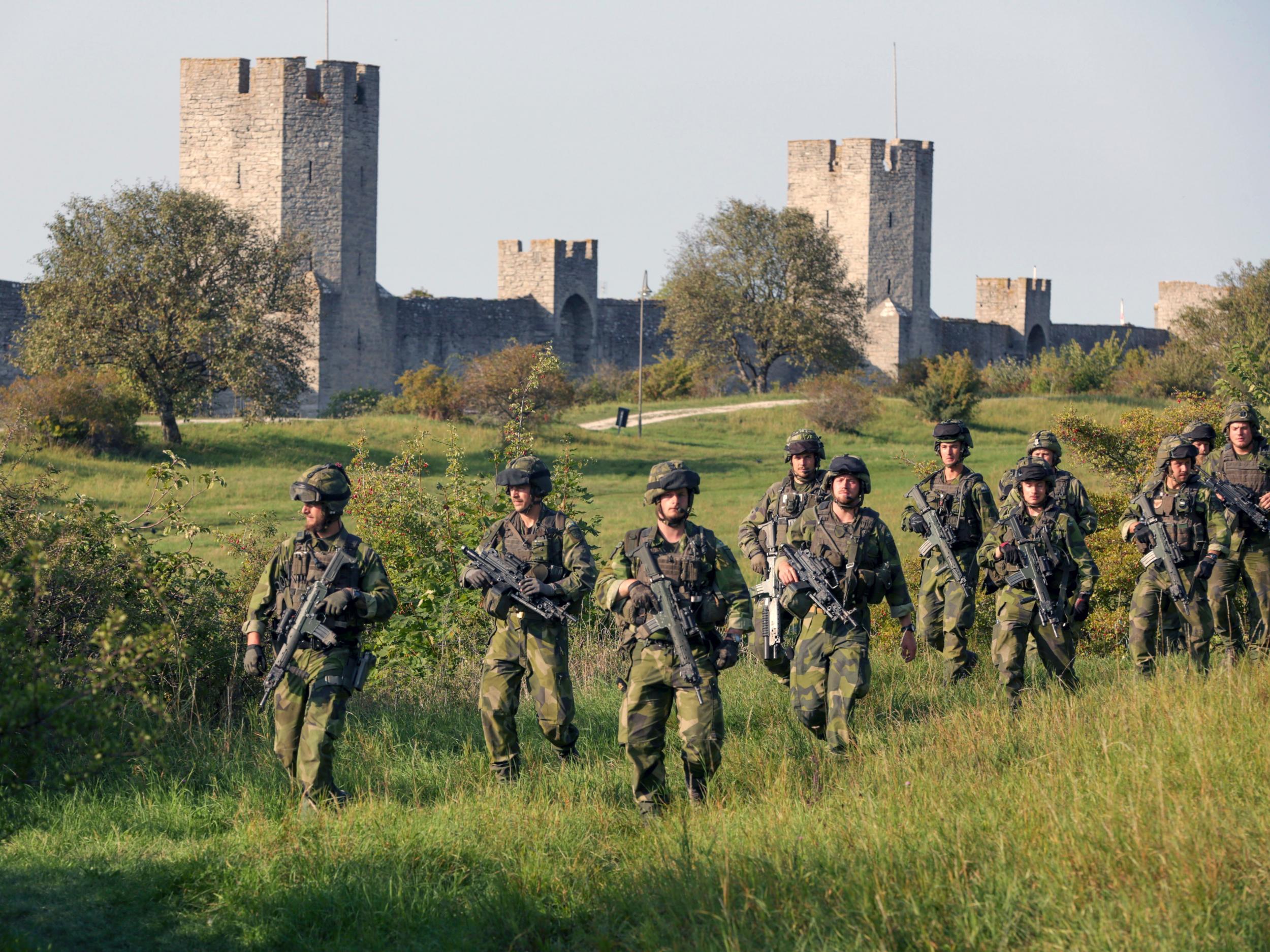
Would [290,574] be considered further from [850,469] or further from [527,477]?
[850,469]

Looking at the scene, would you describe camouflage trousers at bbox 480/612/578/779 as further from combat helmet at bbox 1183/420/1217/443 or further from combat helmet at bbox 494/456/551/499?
combat helmet at bbox 1183/420/1217/443

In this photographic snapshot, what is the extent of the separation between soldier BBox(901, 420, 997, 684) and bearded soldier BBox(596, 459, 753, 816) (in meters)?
3.01

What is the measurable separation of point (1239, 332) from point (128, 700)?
4331 centimetres

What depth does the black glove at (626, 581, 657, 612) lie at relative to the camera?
6.61 metres

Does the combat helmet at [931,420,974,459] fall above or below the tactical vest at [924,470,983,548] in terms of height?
above

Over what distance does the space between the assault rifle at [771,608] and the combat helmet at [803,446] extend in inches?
18.7

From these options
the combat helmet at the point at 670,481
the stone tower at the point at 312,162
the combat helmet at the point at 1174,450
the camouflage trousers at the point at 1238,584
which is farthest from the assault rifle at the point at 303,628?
the stone tower at the point at 312,162

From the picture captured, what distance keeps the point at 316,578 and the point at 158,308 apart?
24.7 meters

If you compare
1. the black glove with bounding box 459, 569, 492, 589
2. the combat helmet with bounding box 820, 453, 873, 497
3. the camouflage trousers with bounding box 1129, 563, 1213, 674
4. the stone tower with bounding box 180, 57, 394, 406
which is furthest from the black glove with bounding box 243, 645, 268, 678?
the stone tower with bounding box 180, 57, 394, 406

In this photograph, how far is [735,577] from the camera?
22.3 ft

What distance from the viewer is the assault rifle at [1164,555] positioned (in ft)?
29.6

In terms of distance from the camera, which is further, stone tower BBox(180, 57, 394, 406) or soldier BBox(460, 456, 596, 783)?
stone tower BBox(180, 57, 394, 406)

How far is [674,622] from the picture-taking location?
255 inches

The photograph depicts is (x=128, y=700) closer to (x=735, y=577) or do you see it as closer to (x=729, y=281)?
(x=735, y=577)
